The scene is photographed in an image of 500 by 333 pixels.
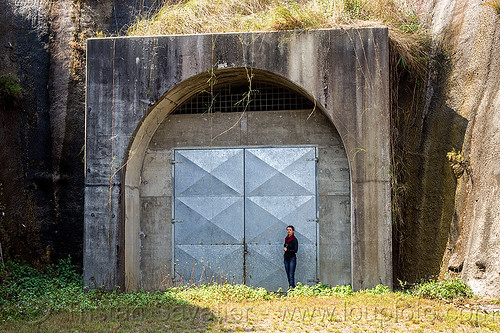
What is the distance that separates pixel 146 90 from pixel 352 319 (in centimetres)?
510

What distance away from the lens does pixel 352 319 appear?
6824 mm

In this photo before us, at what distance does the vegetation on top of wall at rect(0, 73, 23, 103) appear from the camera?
429 inches

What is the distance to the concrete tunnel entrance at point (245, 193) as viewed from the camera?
929 centimetres

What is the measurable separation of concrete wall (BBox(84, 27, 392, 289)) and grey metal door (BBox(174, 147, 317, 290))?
2.91 ft

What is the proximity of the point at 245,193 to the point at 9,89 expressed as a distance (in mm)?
5498

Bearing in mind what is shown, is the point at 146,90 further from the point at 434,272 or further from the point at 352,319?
the point at 434,272

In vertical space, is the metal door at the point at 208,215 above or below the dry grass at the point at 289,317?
above

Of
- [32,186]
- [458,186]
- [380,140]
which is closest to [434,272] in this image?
[458,186]

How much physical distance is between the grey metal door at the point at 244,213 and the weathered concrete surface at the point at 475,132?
8.04ft

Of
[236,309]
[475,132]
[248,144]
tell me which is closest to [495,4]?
[475,132]

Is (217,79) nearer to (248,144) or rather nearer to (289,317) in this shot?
(248,144)

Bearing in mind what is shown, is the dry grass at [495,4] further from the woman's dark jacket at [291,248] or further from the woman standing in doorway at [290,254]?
the woman's dark jacket at [291,248]

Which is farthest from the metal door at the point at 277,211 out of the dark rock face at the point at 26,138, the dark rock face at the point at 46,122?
the dark rock face at the point at 26,138

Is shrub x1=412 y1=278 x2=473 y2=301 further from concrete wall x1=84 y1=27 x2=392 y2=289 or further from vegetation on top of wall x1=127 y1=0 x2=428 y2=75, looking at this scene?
vegetation on top of wall x1=127 y1=0 x2=428 y2=75
